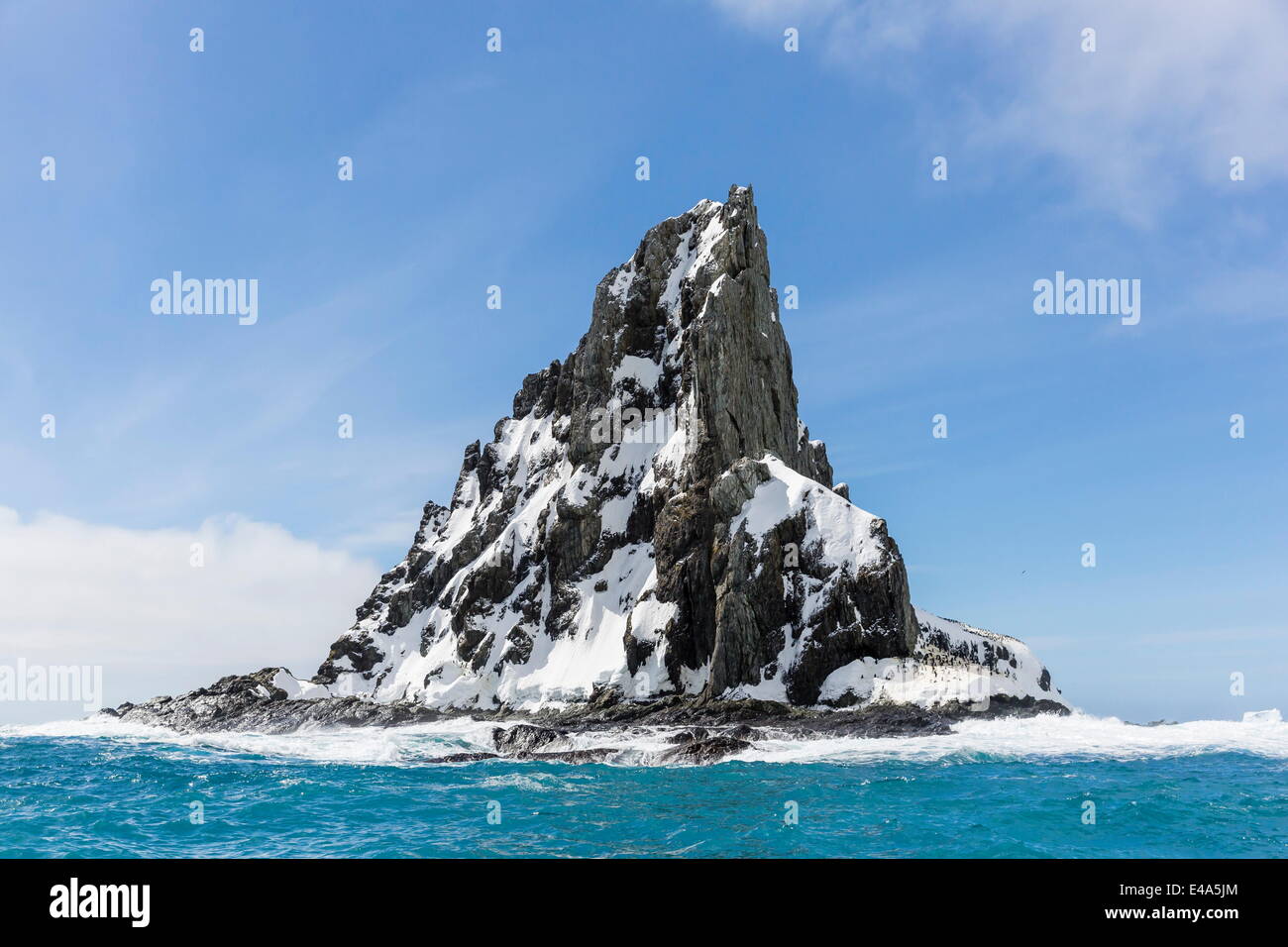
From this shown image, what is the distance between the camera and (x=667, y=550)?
71.3m

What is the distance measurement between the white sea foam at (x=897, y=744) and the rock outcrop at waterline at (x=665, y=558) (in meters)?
7.41

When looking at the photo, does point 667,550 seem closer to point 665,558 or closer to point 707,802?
point 665,558

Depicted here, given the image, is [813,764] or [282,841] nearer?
[282,841]

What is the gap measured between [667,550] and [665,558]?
71 centimetres

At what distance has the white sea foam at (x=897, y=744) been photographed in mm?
36781

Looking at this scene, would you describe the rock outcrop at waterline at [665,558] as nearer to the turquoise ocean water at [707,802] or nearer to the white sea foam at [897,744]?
the white sea foam at [897,744]

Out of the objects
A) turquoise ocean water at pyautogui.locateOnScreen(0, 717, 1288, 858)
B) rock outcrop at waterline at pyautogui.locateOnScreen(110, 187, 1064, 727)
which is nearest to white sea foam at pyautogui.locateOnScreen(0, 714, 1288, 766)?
turquoise ocean water at pyautogui.locateOnScreen(0, 717, 1288, 858)

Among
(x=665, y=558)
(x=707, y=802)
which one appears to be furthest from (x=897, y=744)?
(x=665, y=558)

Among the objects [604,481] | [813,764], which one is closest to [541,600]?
[604,481]

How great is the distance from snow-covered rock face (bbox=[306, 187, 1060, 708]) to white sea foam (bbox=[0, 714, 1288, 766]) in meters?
8.01
